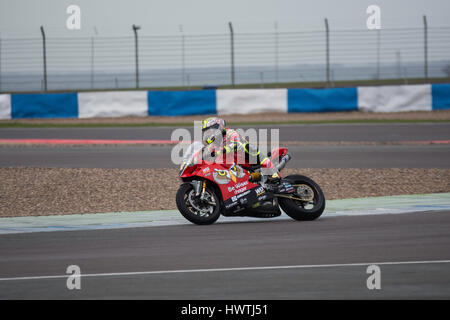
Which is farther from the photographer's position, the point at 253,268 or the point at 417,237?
the point at 417,237

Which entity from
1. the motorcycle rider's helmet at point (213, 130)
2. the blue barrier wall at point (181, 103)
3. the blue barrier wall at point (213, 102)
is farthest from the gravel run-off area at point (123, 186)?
the blue barrier wall at point (181, 103)

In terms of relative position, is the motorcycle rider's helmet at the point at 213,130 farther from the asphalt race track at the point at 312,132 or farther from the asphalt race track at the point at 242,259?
the asphalt race track at the point at 312,132

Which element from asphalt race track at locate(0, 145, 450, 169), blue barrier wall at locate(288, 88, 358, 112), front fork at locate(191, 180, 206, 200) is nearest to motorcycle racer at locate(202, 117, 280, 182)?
front fork at locate(191, 180, 206, 200)

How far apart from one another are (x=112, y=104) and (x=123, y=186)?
13.0m

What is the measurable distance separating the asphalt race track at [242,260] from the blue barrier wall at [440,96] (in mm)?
15957

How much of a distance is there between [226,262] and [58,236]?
2616mm

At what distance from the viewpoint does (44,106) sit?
989 inches

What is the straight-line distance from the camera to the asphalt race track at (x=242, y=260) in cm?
584

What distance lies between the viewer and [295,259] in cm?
701

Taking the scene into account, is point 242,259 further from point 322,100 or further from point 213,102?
point 322,100

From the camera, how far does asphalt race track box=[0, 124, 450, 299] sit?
5.84m

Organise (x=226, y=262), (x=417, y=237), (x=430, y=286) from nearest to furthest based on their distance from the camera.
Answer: (x=430, y=286), (x=226, y=262), (x=417, y=237)

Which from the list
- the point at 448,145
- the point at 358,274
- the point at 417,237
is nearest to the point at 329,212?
the point at 417,237

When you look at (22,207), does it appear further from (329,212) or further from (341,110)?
(341,110)
